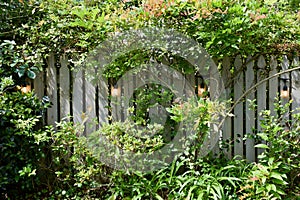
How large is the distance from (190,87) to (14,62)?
1.63 m

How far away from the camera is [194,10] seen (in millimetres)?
3049

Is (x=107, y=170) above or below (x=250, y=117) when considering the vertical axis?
below

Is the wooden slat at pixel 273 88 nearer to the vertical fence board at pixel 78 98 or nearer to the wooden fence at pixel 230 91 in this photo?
the wooden fence at pixel 230 91

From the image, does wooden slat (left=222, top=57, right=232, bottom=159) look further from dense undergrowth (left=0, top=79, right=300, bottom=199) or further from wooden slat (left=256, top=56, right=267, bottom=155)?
wooden slat (left=256, top=56, right=267, bottom=155)

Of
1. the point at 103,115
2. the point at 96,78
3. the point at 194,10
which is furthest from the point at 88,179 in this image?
the point at 194,10

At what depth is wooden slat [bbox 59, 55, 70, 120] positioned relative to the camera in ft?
11.7

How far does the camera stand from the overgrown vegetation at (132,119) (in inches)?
119

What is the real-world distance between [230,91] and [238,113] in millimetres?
240

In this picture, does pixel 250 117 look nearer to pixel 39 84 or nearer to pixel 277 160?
pixel 277 160

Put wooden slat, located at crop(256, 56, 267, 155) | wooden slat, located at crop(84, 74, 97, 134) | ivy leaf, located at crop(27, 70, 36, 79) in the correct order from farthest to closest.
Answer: wooden slat, located at crop(256, 56, 267, 155), wooden slat, located at crop(84, 74, 97, 134), ivy leaf, located at crop(27, 70, 36, 79)

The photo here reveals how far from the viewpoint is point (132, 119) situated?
3324 millimetres

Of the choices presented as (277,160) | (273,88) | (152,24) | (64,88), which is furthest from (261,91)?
(64,88)

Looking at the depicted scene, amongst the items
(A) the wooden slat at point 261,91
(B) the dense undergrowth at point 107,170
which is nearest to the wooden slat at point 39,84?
(B) the dense undergrowth at point 107,170

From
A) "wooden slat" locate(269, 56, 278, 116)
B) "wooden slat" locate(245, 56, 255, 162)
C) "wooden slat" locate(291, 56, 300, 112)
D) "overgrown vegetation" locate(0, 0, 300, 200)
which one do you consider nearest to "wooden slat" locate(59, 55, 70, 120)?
"overgrown vegetation" locate(0, 0, 300, 200)
